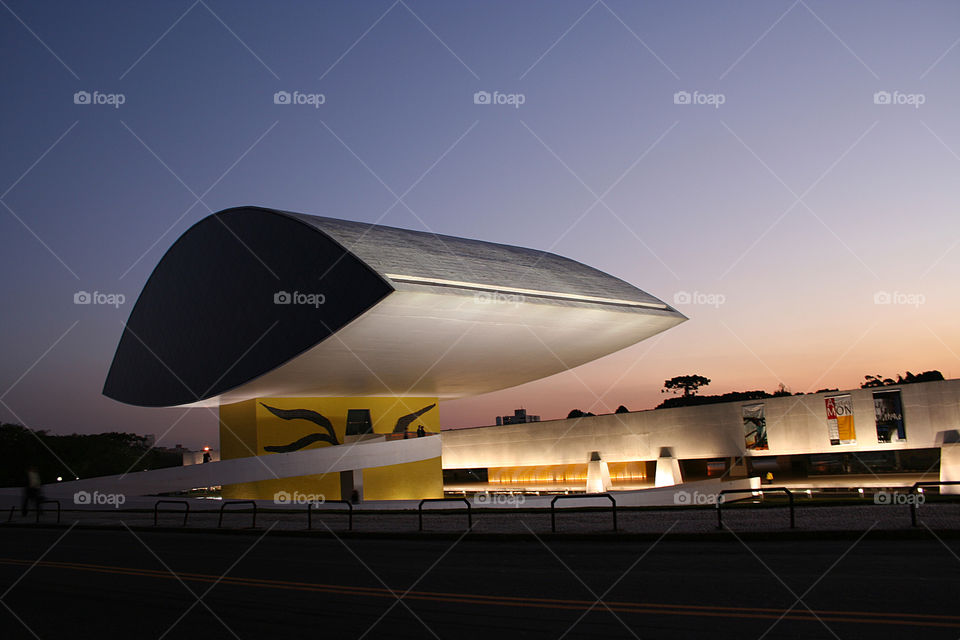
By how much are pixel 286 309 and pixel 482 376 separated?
11739 mm

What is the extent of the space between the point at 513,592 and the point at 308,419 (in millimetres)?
28240

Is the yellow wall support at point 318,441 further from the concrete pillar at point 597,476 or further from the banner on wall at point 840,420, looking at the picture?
the banner on wall at point 840,420

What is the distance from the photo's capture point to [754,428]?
37.5 meters

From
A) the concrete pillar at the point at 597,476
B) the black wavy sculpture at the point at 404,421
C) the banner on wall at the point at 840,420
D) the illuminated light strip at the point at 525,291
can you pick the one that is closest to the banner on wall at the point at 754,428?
the banner on wall at the point at 840,420

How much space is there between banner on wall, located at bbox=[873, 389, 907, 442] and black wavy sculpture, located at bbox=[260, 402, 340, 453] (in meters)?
24.9

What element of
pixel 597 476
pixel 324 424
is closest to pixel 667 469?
pixel 597 476

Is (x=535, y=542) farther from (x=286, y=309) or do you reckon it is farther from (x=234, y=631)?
(x=286, y=309)

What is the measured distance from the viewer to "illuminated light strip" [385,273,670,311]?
24.5 m

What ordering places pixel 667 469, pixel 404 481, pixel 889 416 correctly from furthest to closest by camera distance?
1. pixel 667 469
2. pixel 404 481
3. pixel 889 416

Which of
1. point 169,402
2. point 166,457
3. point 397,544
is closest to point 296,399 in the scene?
point 169,402

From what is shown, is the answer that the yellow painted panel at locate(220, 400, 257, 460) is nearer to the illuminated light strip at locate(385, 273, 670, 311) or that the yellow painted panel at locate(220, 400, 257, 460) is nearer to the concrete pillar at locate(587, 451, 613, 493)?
the illuminated light strip at locate(385, 273, 670, 311)

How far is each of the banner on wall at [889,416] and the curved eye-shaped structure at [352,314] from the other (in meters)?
9.90

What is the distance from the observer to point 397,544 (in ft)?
41.6

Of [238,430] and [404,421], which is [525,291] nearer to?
[404,421]
